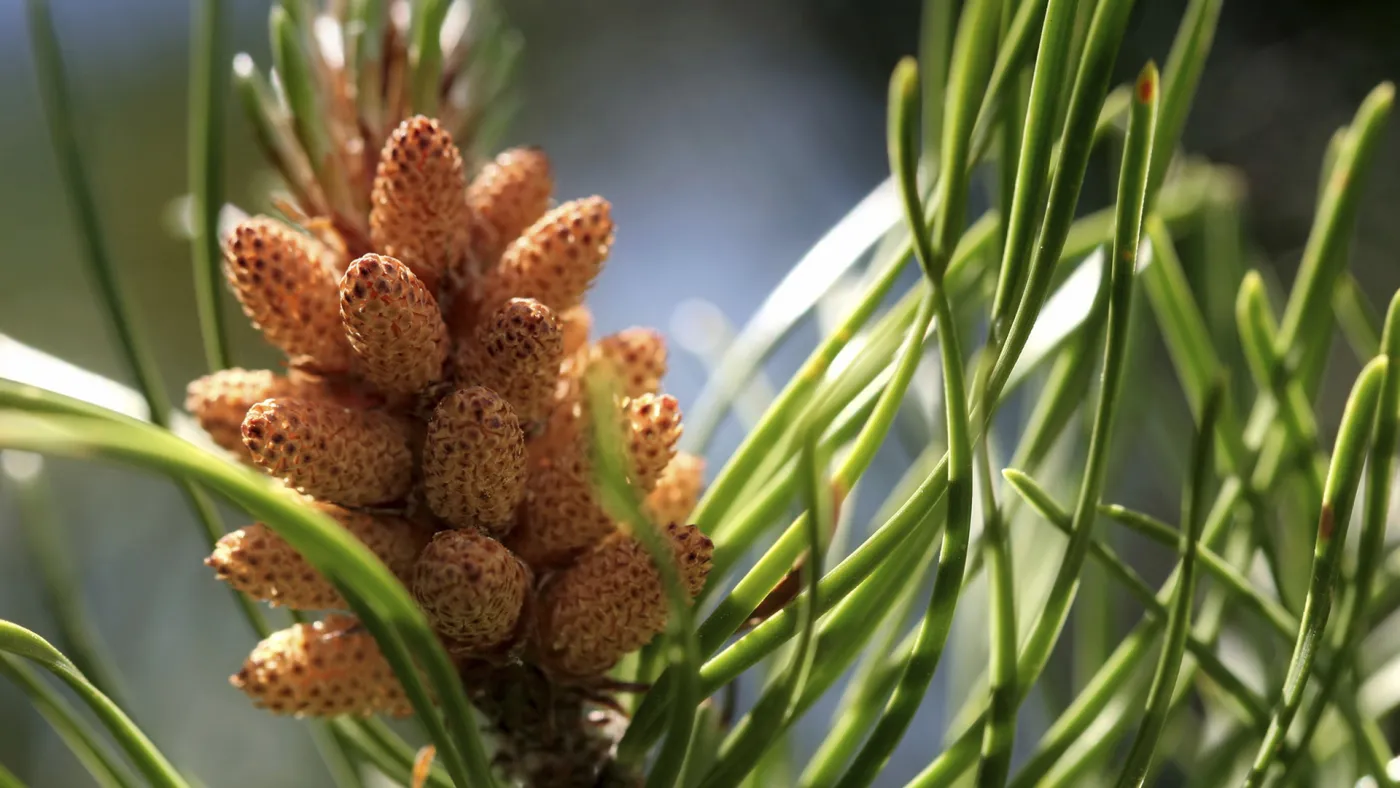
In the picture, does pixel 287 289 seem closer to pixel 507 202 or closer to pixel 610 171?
pixel 507 202

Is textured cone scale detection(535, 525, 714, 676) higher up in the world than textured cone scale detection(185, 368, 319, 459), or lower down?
lower down

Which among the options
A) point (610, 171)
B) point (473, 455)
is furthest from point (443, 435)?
point (610, 171)

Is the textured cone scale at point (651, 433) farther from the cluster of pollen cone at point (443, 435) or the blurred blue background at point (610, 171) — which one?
the blurred blue background at point (610, 171)

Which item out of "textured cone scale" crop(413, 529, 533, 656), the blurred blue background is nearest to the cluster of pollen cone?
"textured cone scale" crop(413, 529, 533, 656)

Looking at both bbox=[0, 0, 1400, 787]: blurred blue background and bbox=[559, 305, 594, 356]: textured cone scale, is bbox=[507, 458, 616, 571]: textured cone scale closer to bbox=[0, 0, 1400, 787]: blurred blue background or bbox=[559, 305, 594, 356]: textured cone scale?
bbox=[559, 305, 594, 356]: textured cone scale

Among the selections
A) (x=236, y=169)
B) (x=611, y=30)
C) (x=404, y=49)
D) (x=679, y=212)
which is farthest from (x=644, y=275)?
(x=404, y=49)

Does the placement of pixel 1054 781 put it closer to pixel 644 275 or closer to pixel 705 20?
pixel 644 275
